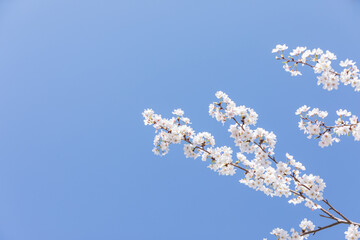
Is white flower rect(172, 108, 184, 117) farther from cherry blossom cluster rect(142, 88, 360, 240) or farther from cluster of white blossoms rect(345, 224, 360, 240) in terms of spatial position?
cluster of white blossoms rect(345, 224, 360, 240)

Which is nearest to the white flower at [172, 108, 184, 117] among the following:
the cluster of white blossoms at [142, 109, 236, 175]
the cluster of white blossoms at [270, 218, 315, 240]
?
the cluster of white blossoms at [142, 109, 236, 175]

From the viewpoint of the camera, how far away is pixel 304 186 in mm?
5410

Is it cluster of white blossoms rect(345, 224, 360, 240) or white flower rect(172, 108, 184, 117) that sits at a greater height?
white flower rect(172, 108, 184, 117)

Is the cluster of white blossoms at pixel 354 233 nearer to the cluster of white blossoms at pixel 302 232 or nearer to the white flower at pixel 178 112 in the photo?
the cluster of white blossoms at pixel 302 232

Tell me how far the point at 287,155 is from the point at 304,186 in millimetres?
718

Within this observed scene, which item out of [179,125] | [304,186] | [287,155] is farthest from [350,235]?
[179,125]

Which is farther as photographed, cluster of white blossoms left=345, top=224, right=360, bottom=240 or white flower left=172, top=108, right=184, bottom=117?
white flower left=172, top=108, right=184, bottom=117

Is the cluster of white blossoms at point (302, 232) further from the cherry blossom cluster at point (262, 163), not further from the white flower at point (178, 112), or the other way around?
the white flower at point (178, 112)

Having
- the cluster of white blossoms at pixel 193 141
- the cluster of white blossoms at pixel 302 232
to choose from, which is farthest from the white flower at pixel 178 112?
the cluster of white blossoms at pixel 302 232

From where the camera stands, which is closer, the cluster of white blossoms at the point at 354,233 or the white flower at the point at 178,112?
the cluster of white blossoms at the point at 354,233

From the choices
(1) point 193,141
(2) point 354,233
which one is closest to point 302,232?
(2) point 354,233

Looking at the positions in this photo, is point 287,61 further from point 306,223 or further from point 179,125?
point 306,223

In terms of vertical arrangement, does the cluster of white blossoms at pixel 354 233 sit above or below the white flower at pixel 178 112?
below

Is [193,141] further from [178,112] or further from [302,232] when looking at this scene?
[302,232]
